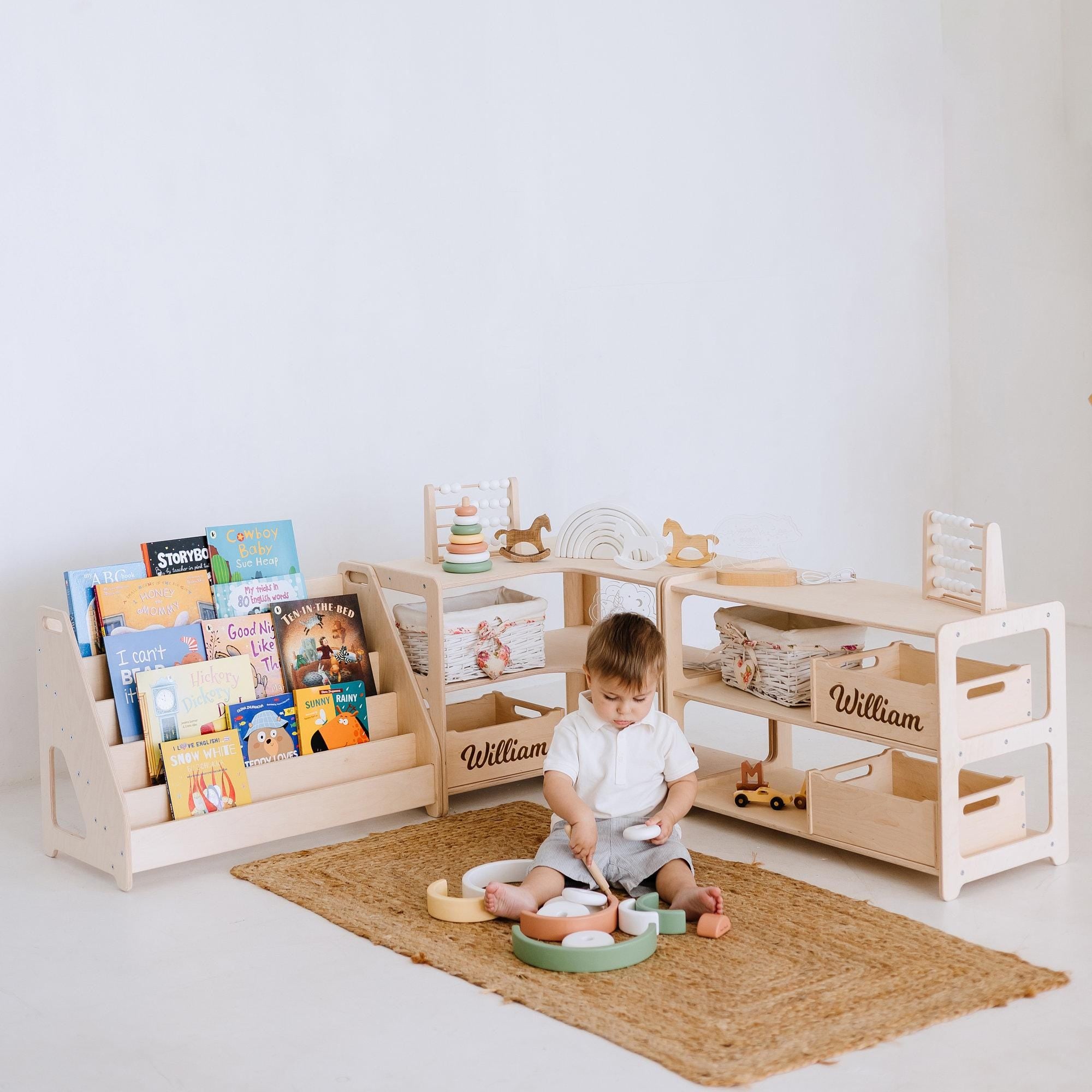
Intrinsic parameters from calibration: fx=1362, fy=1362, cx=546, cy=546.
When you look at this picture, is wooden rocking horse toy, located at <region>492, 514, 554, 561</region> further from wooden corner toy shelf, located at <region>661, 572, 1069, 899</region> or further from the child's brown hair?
the child's brown hair

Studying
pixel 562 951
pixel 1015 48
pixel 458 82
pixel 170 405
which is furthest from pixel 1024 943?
pixel 1015 48

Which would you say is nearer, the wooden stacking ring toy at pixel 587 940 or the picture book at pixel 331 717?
the wooden stacking ring toy at pixel 587 940

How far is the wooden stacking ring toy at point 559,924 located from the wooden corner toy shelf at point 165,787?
2.47 ft

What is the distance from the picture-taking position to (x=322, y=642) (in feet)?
10.2

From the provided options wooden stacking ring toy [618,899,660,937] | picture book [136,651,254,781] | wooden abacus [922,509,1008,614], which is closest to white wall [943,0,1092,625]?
wooden abacus [922,509,1008,614]

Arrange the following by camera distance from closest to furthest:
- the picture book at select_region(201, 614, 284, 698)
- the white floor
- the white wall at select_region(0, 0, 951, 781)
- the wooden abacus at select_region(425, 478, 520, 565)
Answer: the white floor → the picture book at select_region(201, 614, 284, 698) → the wooden abacus at select_region(425, 478, 520, 565) → the white wall at select_region(0, 0, 951, 781)

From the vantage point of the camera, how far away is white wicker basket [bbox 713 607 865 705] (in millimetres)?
2861

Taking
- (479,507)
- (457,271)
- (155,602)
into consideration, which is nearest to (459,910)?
(155,602)

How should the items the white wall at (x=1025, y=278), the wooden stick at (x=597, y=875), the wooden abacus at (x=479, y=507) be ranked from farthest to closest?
the white wall at (x=1025, y=278) < the wooden abacus at (x=479, y=507) < the wooden stick at (x=597, y=875)

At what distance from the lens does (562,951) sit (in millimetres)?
2227

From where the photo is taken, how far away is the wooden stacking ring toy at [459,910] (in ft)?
8.09

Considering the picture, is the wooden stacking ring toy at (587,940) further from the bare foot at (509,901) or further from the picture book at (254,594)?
the picture book at (254,594)

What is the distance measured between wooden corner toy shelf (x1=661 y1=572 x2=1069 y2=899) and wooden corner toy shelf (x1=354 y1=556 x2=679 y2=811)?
40 centimetres

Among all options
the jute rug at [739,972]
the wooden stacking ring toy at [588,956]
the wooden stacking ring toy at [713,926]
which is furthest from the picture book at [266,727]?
the wooden stacking ring toy at [713,926]
